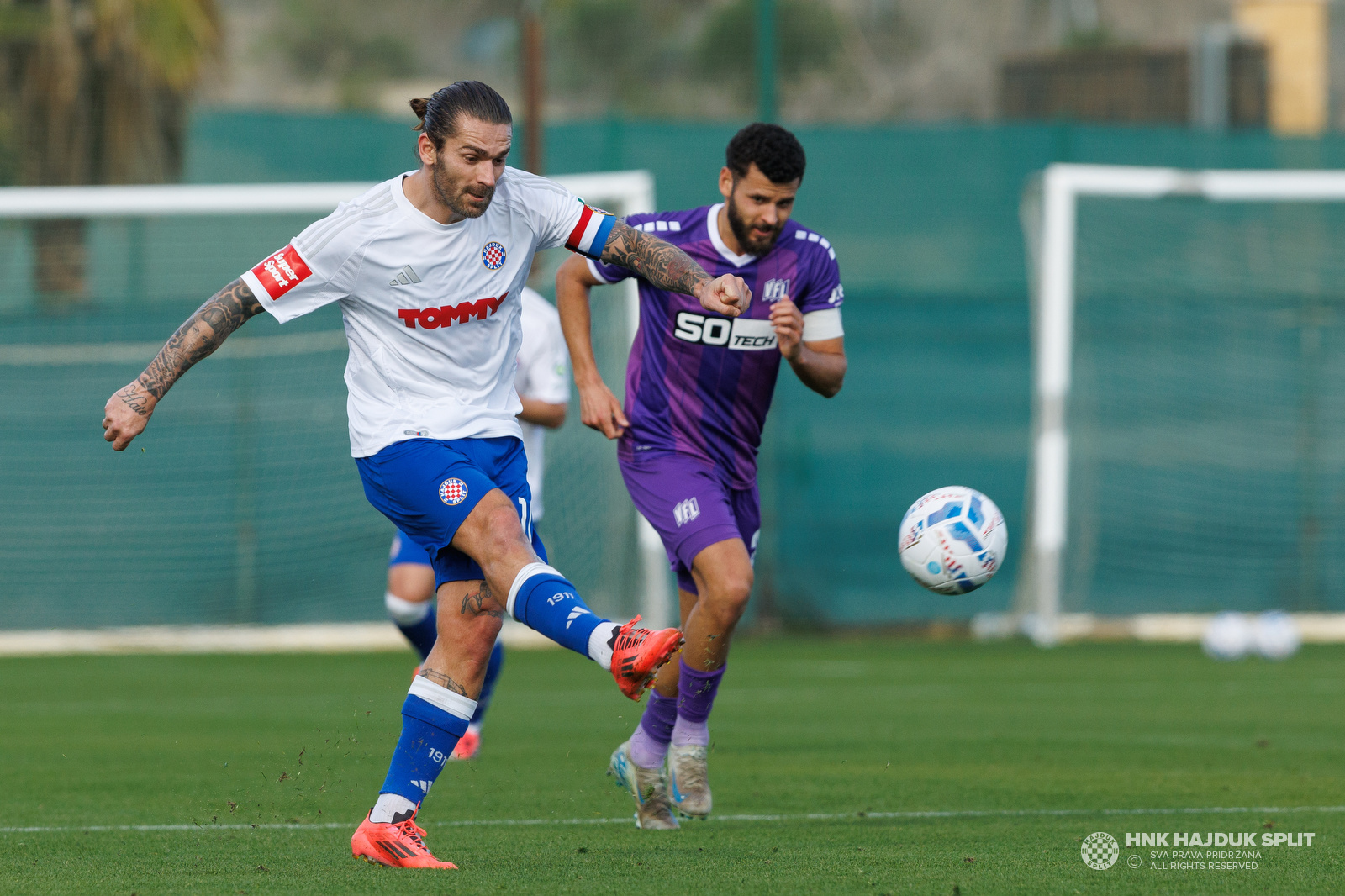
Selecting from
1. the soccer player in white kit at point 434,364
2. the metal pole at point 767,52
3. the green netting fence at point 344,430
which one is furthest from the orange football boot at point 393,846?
the metal pole at point 767,52

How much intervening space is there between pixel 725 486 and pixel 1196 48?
42.8ft

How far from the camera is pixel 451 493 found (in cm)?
482

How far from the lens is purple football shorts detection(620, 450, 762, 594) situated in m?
5.95

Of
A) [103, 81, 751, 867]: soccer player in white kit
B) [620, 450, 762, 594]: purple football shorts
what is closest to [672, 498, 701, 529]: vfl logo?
[620, 450, 762, 594]: purple football shorts

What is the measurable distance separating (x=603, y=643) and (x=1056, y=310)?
33.4 feet

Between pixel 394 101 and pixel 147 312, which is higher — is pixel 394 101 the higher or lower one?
the higher one

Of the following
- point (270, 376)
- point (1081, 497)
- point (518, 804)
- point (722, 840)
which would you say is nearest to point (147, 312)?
point (270, 376)

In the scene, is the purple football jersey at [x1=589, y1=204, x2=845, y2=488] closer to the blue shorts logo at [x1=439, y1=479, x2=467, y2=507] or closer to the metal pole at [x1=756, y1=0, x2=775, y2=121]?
the blue shorts logo at [x1=439, y1=479, x2=467, y2=507]

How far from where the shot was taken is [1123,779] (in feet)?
22.6

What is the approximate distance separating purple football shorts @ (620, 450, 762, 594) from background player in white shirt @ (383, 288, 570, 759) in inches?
62.7

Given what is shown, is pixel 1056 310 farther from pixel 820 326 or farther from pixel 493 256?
pixel 493 256

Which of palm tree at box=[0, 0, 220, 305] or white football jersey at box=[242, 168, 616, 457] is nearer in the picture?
white football jersey at box=[242, 168, 616, 457]

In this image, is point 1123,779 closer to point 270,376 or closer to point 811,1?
point 270,376
